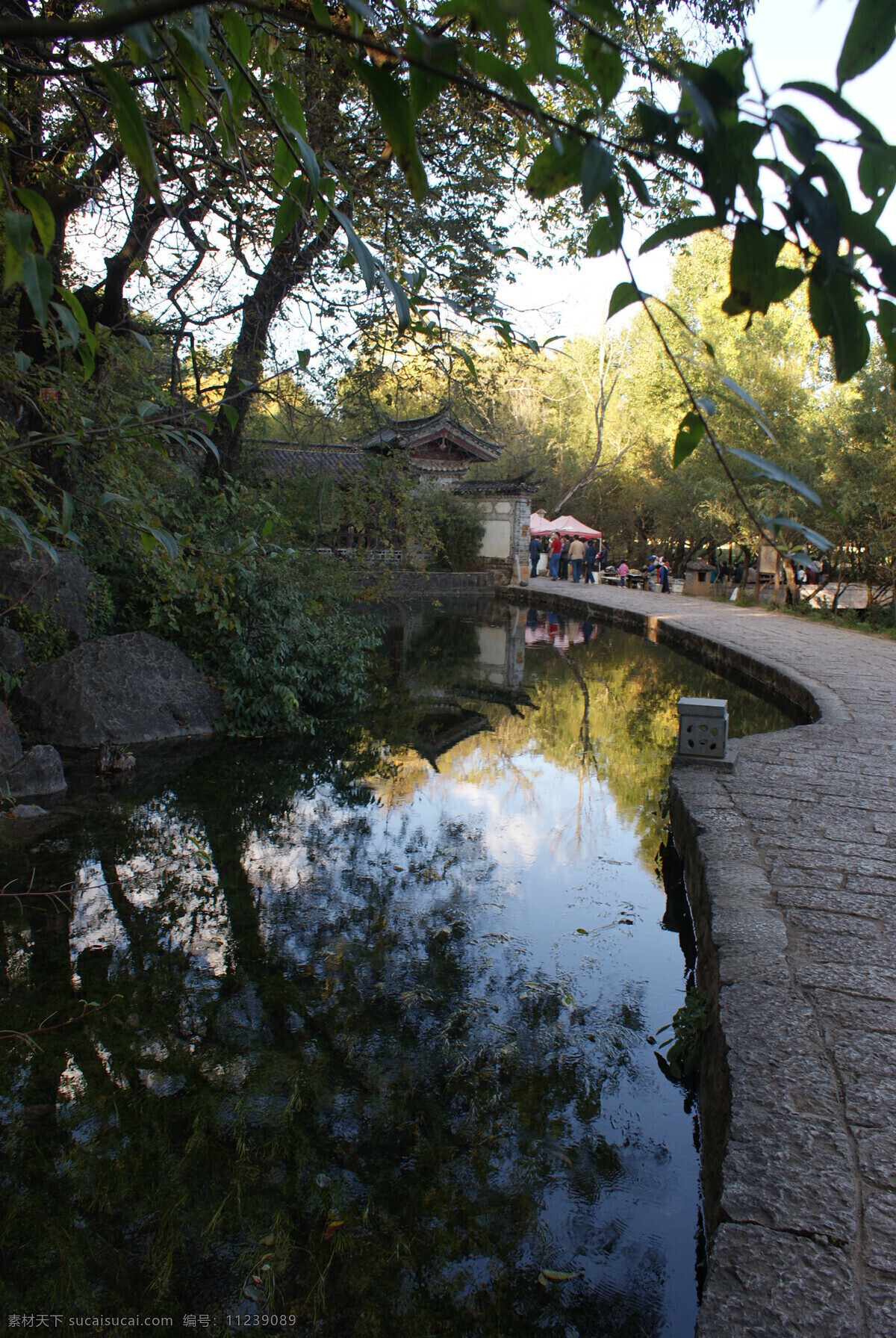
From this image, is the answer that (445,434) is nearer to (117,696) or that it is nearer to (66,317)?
(117,696)

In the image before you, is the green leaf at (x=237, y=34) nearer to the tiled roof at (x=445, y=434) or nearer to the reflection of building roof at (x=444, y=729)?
the reflection of building roof at (x=444, y=729)

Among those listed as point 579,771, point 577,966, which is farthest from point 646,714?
point 577,966

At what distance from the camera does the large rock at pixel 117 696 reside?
7113 millimetres

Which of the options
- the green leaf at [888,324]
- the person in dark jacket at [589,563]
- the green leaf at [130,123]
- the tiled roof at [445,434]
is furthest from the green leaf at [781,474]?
the person in dark jacket at [589,563]

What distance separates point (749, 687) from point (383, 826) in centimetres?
597

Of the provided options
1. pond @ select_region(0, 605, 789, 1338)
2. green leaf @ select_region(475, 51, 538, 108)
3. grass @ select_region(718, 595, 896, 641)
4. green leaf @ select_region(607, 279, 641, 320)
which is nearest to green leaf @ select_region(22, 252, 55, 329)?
green leaf @ select_region(475, 51, 538, 108)

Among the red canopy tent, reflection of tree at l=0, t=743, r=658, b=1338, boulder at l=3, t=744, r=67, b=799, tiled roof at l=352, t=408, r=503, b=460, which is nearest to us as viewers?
reflection of tree at l=0, t=743, r=658, b=1338

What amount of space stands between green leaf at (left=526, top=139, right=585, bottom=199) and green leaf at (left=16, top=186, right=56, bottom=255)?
58cm

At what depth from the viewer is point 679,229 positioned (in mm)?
849

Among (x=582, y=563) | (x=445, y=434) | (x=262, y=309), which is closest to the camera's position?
(x=262, y=309)

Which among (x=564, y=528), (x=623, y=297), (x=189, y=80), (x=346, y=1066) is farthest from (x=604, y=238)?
(x=564, y=528)

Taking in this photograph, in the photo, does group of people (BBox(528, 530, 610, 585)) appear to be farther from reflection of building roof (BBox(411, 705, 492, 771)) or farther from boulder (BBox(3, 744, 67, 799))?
boulder (BBox(3, 744, 67, 799))

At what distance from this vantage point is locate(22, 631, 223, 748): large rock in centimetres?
711

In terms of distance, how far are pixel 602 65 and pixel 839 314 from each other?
0.35 meters
